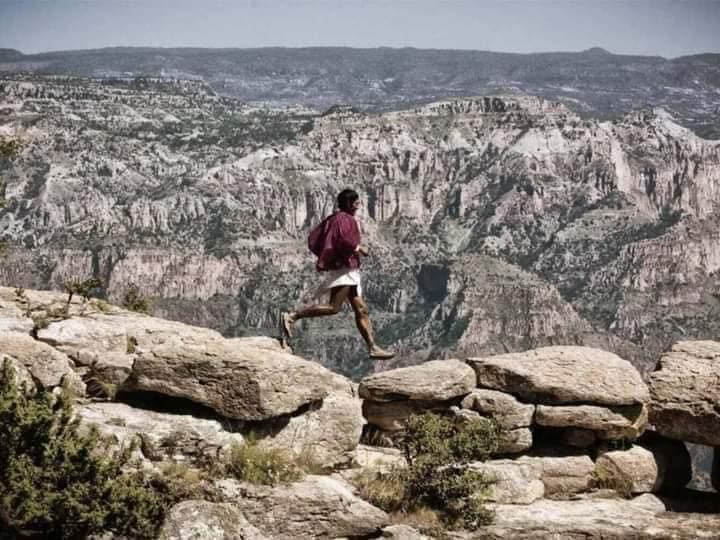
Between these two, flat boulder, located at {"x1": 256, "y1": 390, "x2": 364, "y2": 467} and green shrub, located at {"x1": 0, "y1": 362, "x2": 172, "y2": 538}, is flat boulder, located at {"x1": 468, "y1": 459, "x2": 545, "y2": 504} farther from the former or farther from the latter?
green shrub, located at {"x1": 0, "y1": 362, "x2": 172, "y2": 538}

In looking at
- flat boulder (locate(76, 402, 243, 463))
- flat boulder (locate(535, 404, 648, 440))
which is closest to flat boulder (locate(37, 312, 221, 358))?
flat boulder (locate(76, 402, 243, 463))

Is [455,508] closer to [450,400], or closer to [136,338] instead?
[450,400]

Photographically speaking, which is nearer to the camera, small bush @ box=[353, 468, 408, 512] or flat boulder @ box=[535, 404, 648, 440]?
small bush @ box=[353, 468, 408, 512]

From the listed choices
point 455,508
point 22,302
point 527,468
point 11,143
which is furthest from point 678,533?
point 11,143

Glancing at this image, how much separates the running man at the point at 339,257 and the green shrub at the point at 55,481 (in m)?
6.20

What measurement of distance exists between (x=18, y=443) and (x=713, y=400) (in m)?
11.5

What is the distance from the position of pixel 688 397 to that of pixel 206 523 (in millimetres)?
9172

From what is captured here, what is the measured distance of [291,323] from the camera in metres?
19.1

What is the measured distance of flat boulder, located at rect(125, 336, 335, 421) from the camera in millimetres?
15062

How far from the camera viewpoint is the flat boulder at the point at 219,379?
15062 millimetres

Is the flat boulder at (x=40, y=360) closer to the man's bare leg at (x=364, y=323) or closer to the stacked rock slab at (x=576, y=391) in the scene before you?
the man's bare leg at (x=364, y=323)

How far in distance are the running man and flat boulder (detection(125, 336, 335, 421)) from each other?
313 centimetres

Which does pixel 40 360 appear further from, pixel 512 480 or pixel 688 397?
pixel 688 397

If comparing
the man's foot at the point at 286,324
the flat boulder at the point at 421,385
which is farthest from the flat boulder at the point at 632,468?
the man's foot at the point at 286,324
